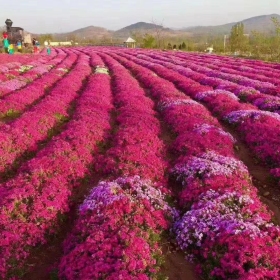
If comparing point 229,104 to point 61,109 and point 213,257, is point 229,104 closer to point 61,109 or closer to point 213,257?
point 61,109

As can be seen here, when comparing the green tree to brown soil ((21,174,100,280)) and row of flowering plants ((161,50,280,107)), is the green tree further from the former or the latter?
brown soil ((21,174,100,280))

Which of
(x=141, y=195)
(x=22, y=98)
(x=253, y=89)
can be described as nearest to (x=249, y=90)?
(x=253, y=89)

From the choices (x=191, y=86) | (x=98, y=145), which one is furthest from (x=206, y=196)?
(x=191, y=86)

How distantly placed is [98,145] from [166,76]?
18743mm

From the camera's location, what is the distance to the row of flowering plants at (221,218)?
21.8 ft

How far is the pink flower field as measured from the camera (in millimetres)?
7000

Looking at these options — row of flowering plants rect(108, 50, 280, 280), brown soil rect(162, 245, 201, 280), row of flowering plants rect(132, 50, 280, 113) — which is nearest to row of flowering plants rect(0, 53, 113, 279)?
brown soil rect(162, 245, 201, 280)

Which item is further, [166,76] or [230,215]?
[166,76]

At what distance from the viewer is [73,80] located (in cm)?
2845

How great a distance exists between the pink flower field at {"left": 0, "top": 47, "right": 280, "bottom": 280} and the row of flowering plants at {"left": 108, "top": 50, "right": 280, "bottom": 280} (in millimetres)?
29

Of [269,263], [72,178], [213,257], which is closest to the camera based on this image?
[269,263]

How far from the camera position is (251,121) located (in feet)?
52.0

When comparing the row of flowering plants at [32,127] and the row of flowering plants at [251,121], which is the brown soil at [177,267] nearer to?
the row of flowering plants at [251,121]

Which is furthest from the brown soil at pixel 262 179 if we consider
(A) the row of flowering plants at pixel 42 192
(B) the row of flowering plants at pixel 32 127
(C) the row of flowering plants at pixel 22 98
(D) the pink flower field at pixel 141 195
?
(C) the row of flowering plants at pixel 22 98
